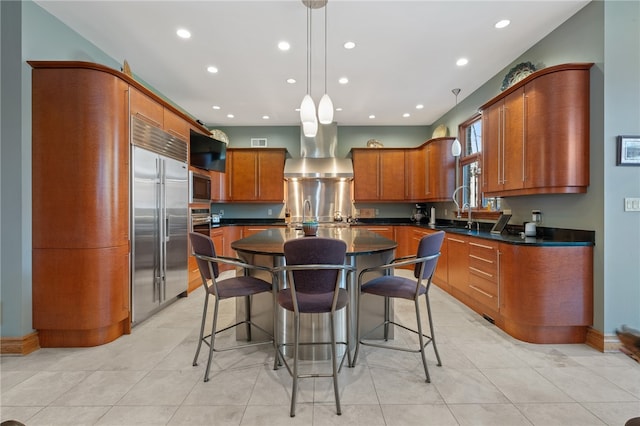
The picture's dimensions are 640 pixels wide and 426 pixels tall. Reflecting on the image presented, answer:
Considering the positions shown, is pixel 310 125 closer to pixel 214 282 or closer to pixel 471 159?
pixel 214 282

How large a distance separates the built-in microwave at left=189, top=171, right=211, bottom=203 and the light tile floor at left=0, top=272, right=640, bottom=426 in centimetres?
199

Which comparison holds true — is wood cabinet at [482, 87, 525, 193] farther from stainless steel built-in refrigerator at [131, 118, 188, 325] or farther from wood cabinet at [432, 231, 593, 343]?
stainless steel built-in refrigerator at [131, 118, 188, 325]

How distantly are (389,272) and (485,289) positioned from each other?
4.22ft

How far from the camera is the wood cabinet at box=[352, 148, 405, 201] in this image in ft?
19.3

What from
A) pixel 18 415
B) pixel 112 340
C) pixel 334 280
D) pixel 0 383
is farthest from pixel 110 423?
pixel 334 280

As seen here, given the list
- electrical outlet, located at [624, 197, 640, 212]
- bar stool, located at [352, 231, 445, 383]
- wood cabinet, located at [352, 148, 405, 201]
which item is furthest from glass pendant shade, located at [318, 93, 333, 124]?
wood cabinet, located at [352, 148, 405, 201]

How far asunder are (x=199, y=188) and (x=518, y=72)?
4.28m

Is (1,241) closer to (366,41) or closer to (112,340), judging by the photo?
(112,340)

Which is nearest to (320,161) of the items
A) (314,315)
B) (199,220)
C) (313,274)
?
(199,220)

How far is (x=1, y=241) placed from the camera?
2375 mm

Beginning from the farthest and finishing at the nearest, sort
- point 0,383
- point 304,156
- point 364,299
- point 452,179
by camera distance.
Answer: point 304,156 < point 452,179 < point 364,299 < point 0,383

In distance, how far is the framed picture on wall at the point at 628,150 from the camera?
2.37 meters

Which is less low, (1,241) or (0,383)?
(1,241)

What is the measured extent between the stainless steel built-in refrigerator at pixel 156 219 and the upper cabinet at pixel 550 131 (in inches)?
145
